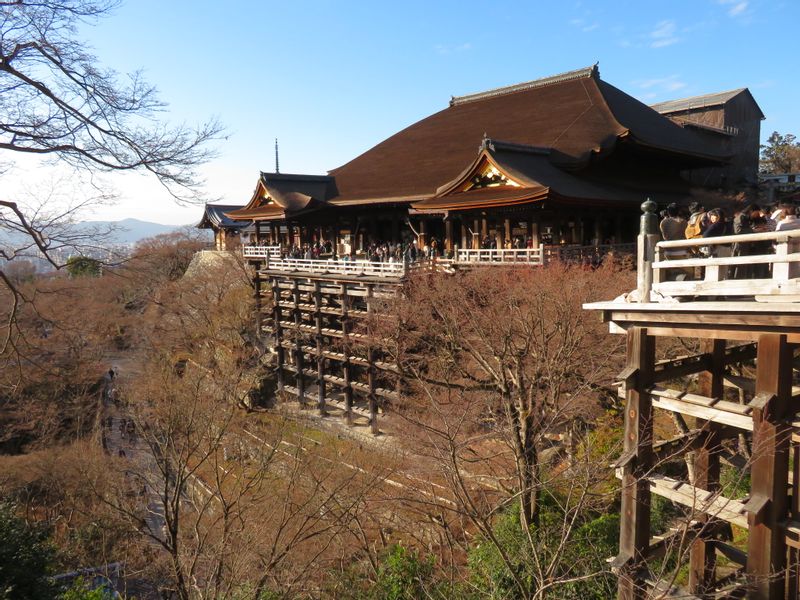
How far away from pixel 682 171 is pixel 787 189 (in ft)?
24.6

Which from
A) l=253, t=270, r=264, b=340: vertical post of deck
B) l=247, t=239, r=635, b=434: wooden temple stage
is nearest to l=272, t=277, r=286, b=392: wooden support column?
l=247, t=239, r=635, b=434: wooden temple stage

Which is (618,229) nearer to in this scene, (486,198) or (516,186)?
(516,186)

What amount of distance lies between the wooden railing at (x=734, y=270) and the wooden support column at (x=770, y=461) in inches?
15.5

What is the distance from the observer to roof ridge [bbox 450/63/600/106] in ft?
86.3

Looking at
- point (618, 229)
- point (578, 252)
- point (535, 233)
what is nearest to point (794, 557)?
point (578, 252)

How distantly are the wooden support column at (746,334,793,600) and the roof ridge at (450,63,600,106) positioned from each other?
25285 mm

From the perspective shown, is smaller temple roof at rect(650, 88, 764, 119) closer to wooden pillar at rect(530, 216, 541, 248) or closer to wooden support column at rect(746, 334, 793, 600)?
wooden pillar at rect(530, 216, 541, 248)

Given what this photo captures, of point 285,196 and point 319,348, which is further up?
point 285,196

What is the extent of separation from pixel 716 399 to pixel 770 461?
67 centimetres

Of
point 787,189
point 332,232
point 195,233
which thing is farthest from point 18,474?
point 195,233

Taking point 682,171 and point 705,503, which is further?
point 682,171

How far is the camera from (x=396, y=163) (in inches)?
1048

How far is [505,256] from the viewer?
52.1 feet

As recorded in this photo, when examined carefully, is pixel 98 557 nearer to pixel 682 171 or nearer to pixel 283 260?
pixel 283 260
